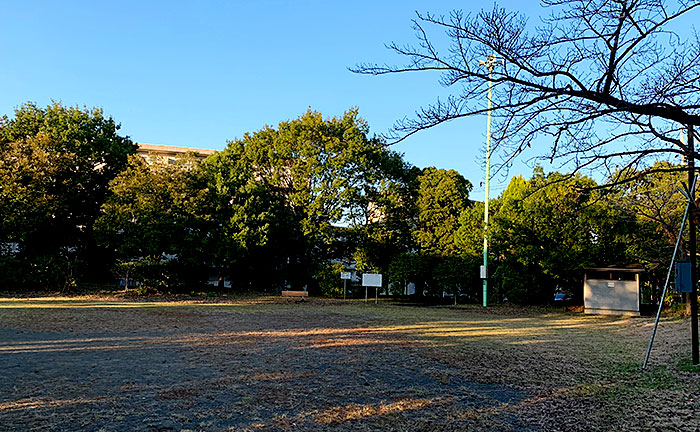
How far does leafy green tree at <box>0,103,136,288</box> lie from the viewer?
1977 centimetres

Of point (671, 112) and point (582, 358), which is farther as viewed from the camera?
point (582, 358)

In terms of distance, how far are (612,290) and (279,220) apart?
15.1 metres

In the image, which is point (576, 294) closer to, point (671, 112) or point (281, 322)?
point (281, 322)

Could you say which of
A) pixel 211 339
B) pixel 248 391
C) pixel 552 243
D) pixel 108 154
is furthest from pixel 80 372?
pixel 108 154

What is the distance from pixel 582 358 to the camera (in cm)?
832

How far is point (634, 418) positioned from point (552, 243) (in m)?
16.9

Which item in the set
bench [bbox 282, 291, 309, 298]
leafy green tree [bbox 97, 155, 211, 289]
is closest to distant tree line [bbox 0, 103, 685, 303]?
leafy green tree [bbox 97, 155, 211, 289]

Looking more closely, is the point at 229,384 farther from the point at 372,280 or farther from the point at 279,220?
the point at 279,220

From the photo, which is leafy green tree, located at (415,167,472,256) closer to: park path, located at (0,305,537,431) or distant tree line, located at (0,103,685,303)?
distant tree line, located at (0,103,685,303)

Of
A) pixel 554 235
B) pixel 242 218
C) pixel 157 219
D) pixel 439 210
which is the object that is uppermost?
pixel 439 210

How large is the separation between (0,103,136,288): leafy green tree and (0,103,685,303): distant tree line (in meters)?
0.06

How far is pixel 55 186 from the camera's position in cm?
2117

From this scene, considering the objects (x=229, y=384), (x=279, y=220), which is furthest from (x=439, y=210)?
(x=229, y=384)

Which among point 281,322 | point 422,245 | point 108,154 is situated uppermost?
point 108,154
